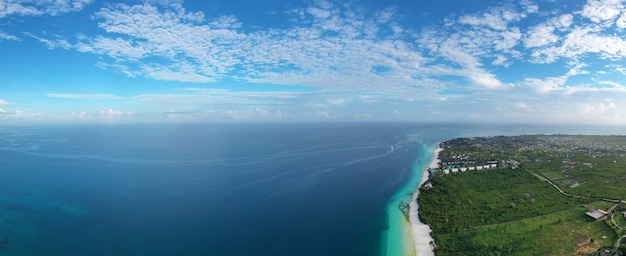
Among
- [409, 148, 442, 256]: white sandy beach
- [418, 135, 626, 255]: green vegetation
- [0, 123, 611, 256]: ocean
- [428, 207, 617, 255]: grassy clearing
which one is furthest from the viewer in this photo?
[0, 123, 611, 256]: ocean

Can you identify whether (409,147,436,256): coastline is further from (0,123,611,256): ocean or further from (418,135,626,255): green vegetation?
(0,123,611,256): ocean

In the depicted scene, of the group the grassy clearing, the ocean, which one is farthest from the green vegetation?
the ocean

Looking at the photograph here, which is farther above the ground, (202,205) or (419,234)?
(419,234)

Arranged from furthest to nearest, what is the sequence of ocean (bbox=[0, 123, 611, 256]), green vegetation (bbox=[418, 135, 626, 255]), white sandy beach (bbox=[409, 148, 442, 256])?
ocean (bbox=[0, 123, 611, 256])
white sandy beach (bbox=[409, 148, 442, 256])
green vegetation (bbox=[418, 135, 626, 255])

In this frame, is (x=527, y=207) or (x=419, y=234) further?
(x=527, y=207)

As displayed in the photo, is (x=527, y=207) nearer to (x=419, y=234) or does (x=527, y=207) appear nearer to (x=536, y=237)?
(x=536, y=237)

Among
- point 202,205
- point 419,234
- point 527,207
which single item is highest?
point 527,207

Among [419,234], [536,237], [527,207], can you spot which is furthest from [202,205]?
[527,207]

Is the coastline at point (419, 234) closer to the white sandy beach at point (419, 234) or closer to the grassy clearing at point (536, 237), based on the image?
the white sandy beach at point (419, 234)

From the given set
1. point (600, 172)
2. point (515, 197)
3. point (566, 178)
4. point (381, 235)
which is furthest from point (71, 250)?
point (600, 172)
